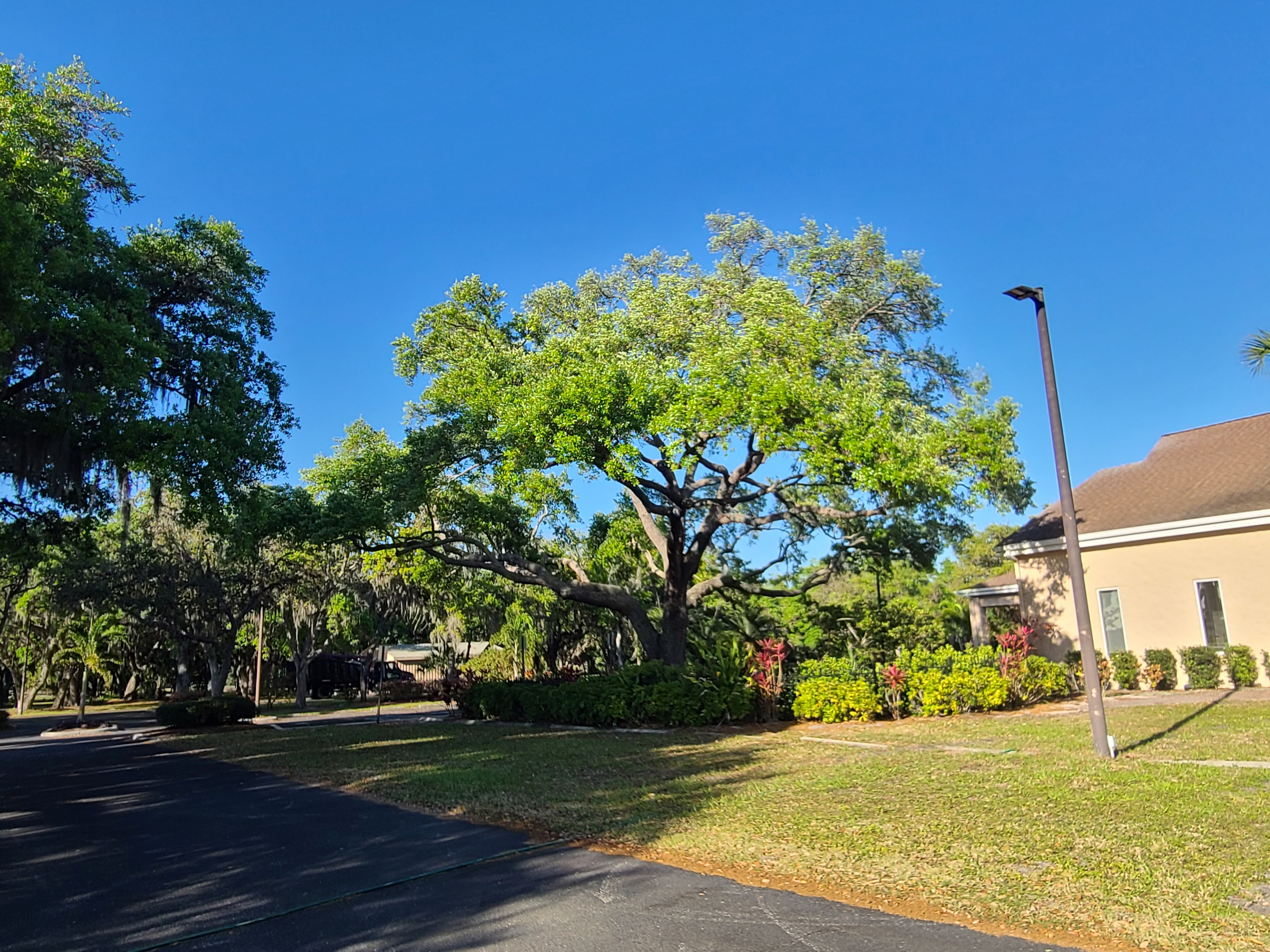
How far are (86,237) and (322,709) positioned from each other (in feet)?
76.7

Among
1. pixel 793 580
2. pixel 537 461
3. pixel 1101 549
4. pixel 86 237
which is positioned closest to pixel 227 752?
pixel 537 461

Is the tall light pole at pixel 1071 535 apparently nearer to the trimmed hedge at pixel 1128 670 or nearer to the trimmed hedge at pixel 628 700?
the trimmed hedge at pixel 628 700

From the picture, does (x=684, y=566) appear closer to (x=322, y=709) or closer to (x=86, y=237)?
(x=86, y=237)

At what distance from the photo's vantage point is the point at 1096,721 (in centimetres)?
986

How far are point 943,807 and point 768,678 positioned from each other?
8.55 m

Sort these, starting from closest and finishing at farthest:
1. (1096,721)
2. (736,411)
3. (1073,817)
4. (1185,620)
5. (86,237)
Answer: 1. (1073,817)
2. (1096,721)
3. (86,237)
4. (736,411)
5. (1185,620)

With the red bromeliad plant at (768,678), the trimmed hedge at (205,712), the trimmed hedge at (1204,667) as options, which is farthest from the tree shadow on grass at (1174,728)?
the trimmed hedge at (205,712)

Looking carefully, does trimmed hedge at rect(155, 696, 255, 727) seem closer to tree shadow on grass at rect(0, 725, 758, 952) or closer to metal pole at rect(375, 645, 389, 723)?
metal pole at rect(375, 645, 389, 723)

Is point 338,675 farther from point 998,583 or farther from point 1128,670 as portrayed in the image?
point 1128,670

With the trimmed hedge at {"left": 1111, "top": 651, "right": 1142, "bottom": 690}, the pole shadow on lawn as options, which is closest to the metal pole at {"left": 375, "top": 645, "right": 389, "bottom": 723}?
the pole shadow on lawn

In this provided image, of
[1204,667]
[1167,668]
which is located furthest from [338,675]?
[1204,667]

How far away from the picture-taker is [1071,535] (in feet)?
33.6

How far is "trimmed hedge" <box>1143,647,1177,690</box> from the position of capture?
58.1 ft

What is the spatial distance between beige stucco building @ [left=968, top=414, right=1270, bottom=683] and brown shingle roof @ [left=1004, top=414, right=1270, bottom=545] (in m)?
0.03
